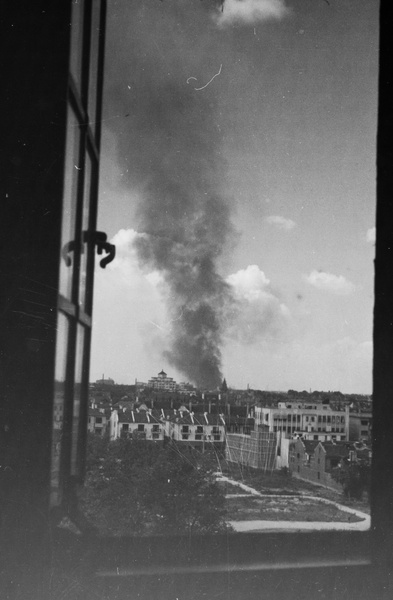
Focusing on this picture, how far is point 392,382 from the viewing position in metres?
1.19

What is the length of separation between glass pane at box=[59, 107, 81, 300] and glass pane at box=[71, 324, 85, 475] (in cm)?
8

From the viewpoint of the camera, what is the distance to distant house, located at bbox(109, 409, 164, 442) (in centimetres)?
107

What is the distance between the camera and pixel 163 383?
108 centimetres

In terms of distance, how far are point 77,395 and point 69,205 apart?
350mm

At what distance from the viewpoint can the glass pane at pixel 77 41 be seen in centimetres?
100

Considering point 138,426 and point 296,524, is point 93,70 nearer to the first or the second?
point 138,426

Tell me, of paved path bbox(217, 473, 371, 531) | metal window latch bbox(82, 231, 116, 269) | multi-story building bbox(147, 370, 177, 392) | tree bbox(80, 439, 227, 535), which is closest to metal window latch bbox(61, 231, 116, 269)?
metal window latch bbox(82, 231, 116, 269)

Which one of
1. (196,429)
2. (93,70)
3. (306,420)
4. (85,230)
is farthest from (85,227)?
(306,420)

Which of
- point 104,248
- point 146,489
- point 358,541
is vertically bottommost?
point 358,541

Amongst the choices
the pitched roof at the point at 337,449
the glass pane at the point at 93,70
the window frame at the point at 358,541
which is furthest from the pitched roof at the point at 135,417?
the glass pane at the point at 93,70

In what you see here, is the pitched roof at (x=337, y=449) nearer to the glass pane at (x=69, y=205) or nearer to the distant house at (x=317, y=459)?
the distant house at (x=317, y=459)

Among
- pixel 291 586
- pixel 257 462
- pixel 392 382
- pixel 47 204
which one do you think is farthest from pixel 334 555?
pixel 47 204

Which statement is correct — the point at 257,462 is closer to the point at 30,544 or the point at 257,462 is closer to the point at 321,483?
the point at 321,483

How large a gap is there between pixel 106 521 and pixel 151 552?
11cm
